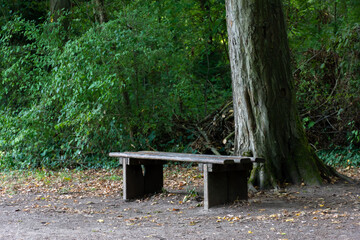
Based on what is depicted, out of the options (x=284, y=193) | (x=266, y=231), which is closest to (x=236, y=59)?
(x=284, y=193)

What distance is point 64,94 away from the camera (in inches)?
431

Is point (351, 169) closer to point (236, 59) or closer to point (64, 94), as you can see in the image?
point (236, 59)

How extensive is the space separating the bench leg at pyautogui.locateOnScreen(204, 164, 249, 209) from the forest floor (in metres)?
0.14

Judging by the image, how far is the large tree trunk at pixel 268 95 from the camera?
23.7 ft

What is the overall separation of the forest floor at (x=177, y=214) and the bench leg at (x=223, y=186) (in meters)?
0.14

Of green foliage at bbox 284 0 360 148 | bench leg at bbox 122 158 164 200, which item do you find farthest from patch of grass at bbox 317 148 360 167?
bench leg at bbox 122 158 164 200

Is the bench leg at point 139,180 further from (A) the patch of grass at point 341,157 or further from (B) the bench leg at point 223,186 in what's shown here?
(A) the patch of grass at point 341,157

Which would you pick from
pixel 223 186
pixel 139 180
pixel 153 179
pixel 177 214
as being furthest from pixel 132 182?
pixel 223 186

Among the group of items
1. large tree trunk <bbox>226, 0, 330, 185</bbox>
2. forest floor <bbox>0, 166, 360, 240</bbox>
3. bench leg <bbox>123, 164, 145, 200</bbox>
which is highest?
large tree trunk <bbox>226, 0, 330, 185</bbox>

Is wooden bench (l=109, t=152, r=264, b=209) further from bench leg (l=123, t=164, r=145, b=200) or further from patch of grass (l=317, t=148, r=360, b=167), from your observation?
patch of grass (l=317, t=148, r=360, b=167)

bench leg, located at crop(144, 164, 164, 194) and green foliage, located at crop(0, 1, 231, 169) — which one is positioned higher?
green foliage, located at crop(0, 1, 231, 169)

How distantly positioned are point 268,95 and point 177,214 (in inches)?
98.9

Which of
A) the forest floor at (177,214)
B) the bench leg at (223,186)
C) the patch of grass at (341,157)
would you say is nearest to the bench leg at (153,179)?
the forest floor at (177,214)

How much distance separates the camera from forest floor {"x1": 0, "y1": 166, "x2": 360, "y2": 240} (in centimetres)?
480
